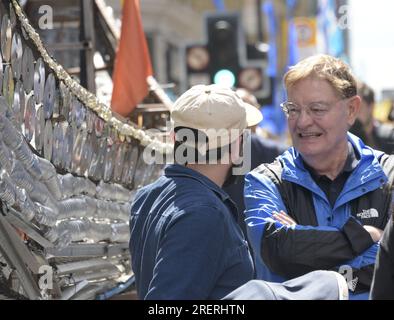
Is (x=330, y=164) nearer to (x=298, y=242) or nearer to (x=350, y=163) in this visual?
(x=350, y=163)

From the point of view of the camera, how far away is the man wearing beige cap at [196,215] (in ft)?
11.2

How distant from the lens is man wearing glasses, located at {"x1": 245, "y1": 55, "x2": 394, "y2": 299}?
412 centimetres

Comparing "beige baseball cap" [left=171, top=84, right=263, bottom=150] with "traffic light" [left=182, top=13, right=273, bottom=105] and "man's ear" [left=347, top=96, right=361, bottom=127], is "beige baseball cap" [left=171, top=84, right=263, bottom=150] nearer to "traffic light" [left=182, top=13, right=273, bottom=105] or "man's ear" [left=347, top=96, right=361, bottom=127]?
"man's ear" [left=347, top=96, right=361, bottom=127]

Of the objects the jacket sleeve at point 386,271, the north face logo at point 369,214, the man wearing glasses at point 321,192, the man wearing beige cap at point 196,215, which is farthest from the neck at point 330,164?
the jacket sleeve at point 386,271

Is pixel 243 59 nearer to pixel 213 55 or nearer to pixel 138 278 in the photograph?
pixel 213 55

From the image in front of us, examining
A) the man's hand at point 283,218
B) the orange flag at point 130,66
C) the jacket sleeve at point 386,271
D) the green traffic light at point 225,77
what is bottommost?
the jacket sleeve at point 386,271

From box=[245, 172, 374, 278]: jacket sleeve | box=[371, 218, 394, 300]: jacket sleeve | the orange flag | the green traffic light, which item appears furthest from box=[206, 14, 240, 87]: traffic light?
box=[371, 218, 394, 300]: jacket sleeve

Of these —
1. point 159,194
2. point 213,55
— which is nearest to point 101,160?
point 159,194

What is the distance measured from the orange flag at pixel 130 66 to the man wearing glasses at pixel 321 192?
11.2ft

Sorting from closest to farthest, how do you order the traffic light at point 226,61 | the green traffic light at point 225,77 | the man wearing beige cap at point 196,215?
the man wearing beige cap at point 196,215, the green traffic light at point 225,77, the traffic light at point 226,61

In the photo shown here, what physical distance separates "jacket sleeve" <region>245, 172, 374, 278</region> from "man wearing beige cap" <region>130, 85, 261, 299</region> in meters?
0.45

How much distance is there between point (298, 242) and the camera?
4.15 metres

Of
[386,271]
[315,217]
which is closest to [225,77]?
[315,217]

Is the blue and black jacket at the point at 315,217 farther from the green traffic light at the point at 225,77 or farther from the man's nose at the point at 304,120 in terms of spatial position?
the green traffic light at the point at 225,77
